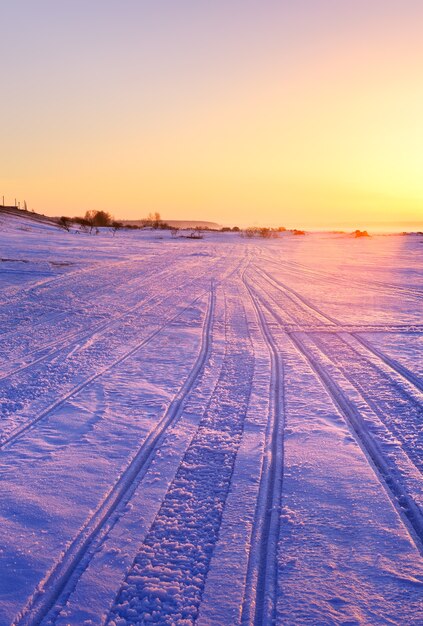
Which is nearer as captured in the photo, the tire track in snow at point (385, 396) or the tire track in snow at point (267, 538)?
the tire track in snow at point (267, 538)

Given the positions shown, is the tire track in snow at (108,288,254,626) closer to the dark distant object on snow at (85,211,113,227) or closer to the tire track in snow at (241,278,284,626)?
the tire track in snow at (241,278,284,626)

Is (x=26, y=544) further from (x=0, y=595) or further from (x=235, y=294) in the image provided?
(x=235, y=294)

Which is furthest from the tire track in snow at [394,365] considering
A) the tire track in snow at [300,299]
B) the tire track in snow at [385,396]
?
the tire track in snow at [300,299]

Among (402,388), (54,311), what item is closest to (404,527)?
(402,388)

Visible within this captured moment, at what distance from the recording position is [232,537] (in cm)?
284

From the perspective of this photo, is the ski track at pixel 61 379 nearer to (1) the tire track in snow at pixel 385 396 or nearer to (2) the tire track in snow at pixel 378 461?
(2) the tire track in snow at pixel 378 461

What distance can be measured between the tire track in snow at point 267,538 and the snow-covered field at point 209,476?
0.04 ft

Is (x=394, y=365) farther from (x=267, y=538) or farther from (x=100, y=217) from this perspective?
(x=100, y=217)

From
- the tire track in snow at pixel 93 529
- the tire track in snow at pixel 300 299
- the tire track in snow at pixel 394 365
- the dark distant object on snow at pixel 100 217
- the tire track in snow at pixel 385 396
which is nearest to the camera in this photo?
the tire track in snow at pixel 93 529

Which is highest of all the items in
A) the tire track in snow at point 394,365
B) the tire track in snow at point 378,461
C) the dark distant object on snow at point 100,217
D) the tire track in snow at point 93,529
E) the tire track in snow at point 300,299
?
the dark distant object on snow at point 100,217

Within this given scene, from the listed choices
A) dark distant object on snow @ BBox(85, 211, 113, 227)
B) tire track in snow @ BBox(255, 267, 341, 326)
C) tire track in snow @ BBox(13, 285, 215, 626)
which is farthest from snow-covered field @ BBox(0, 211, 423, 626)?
dark distant object on snow @ BBox(85, 211, 113, 227)

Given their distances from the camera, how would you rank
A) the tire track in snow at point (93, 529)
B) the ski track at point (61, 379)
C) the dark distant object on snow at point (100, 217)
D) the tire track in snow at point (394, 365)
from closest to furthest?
the tire track in snow at point (93, 529)
the ski track at point (61, 379)
the tire track in snow at point (394, 365)
the dark distant object on snow at point (100, 217)

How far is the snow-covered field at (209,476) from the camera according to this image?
2.42 metres

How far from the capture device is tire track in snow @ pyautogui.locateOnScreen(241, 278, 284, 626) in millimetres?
2334
